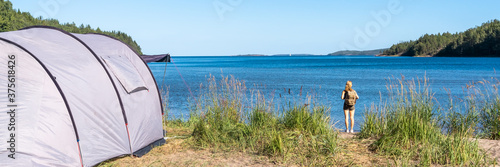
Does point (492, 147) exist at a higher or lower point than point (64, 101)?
lower

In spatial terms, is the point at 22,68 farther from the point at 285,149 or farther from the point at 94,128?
the point at 285,149

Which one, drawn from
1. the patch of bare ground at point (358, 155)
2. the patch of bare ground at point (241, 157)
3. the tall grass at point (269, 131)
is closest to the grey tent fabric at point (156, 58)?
the tall grass at point (269, 131)

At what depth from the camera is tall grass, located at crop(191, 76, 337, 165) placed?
6.85m

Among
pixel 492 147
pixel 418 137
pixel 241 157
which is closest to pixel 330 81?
pixel 492 147

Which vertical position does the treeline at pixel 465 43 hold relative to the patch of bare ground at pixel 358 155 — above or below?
above

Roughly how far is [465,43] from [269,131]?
15884cm

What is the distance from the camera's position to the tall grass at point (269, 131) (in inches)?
270

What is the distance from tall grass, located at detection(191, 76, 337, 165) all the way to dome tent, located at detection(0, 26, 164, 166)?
1.37m

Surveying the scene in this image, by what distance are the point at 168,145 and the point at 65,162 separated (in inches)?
88.5

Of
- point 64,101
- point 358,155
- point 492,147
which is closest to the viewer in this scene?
point 64,101

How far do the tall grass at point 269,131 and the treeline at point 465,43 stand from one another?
144m

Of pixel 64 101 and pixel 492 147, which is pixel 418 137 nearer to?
pixel 492 147

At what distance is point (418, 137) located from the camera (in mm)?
6965

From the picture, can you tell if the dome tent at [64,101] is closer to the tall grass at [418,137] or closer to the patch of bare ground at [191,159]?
the patch of bare ground at [191,159]
